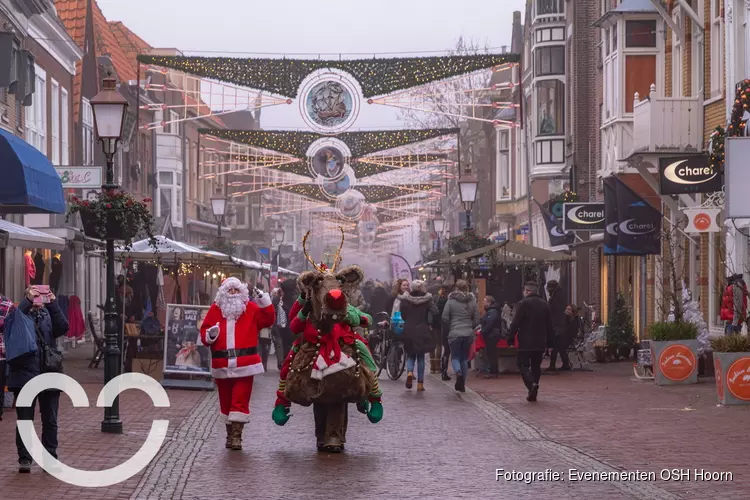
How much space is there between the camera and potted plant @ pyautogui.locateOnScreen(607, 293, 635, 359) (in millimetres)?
30266

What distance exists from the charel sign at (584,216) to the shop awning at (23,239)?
13998mm

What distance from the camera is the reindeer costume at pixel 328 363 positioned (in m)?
13.7

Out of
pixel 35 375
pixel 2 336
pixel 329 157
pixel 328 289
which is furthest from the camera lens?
pixel 329 157

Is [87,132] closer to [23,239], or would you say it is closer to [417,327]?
[23,239]

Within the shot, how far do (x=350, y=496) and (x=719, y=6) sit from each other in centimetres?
1829

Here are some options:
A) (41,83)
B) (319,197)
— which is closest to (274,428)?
(41,83)

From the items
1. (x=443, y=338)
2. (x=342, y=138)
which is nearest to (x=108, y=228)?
(x=443, y=338)

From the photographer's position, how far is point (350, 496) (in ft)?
35.4

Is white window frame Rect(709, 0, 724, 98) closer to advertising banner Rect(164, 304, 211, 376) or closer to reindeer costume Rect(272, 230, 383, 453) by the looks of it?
advertising banner Rect(164, 304, 211, 376)

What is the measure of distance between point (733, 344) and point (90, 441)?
8620 mm

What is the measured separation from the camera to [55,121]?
38.7 metres

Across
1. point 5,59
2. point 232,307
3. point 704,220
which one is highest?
point 5,59

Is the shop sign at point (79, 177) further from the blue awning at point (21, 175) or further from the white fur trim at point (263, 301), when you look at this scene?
the white fur trim at point (263, 301)

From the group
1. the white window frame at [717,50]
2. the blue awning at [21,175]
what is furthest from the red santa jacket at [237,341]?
the white window frame at [717,50]
